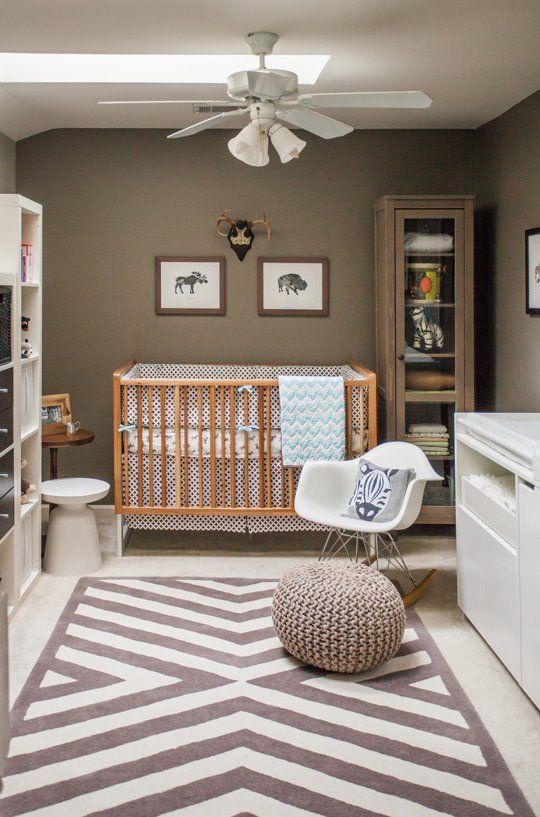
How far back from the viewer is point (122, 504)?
166 inches

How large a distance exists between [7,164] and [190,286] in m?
1.24

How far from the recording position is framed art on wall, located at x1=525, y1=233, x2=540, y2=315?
154 inches

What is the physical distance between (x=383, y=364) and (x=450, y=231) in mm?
813

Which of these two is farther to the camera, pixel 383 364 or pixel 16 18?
pixel 383 364

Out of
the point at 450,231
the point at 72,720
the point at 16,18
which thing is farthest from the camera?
the point at 450,231

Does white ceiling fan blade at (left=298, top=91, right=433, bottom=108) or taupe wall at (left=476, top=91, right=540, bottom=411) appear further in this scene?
taupe wall at (left=476, top=91, right=540, bottom=411)

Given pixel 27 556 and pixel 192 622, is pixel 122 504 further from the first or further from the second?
pixel 192 622

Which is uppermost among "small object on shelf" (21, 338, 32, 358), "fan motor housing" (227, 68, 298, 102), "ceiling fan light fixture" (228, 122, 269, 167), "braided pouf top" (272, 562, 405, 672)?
"fan motor housing" (227, 68, 298, 102)

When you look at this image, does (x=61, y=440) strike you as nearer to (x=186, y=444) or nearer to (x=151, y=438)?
(x=151, y=438)

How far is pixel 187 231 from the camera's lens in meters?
4.94

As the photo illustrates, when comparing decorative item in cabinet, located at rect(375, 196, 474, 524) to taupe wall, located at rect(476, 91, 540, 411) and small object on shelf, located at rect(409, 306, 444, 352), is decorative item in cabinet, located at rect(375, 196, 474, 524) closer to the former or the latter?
small object on shelf, located at rect(409, 306, 444, 352)

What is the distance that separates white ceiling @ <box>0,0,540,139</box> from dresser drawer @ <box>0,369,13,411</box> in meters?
1.31

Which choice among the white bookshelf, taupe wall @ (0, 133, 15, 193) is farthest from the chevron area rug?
taupe wall @ (0, 133, 15, 193)

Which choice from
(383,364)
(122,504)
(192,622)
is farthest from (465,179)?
(192,622)
